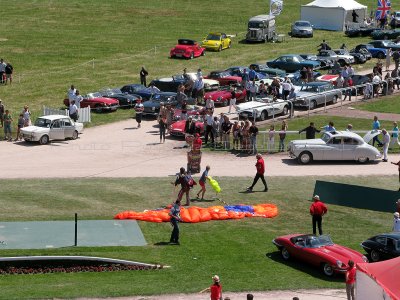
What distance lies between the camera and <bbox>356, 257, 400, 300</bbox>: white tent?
24.4m

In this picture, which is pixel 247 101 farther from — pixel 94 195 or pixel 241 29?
pixel 241 29

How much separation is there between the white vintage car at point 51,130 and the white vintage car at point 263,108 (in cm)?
836

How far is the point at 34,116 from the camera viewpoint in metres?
53.4

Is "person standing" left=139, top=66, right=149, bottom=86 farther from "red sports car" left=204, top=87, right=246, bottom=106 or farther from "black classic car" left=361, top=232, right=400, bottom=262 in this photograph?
"black classic car" left=361, top=232, right=400, bottom=262

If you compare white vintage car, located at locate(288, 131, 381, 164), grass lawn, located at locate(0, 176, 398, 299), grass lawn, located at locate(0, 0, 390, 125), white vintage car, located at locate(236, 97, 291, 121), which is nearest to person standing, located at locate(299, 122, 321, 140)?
white vintage car, located at locate(288, 131, 381, 164)

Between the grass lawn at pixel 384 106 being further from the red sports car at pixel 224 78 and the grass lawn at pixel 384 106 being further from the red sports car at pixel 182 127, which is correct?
the red sports car at pixel 182 127

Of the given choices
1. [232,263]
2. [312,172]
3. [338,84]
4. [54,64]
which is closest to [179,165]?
[312,172]

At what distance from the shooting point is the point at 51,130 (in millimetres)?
48000

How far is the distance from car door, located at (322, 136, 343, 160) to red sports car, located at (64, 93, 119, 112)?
1423cm

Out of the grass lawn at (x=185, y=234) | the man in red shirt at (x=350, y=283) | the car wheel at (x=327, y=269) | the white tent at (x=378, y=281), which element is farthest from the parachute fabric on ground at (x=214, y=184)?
the white tent at (x=378, y=281)

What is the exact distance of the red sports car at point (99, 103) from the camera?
54281 millimetres

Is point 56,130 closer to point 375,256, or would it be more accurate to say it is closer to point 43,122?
point 43,122

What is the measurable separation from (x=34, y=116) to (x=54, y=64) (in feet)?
50.2

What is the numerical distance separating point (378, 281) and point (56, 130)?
2601 centimetres
